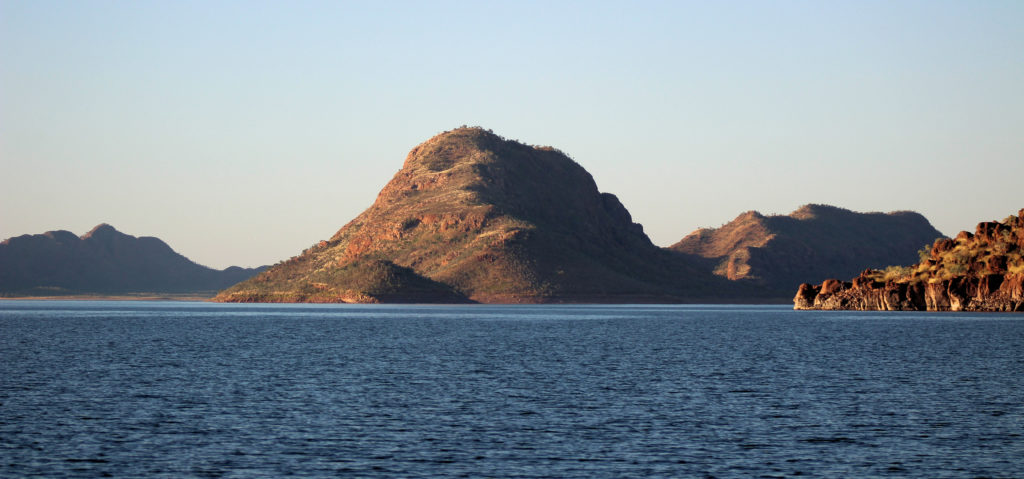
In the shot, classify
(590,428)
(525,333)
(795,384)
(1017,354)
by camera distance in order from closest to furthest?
(590,428), (795,384), (1017,354), (525,333)

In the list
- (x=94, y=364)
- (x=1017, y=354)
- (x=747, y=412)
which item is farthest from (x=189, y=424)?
(x=1017, y=354)

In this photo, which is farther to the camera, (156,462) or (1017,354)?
(1017,354)

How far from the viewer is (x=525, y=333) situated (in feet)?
460

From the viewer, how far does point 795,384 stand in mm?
65188

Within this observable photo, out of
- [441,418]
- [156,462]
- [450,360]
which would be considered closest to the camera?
[156,462]

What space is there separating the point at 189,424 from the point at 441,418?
10.8 m

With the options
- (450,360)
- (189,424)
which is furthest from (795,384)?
(189,424)

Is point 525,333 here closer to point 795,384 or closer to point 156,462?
point 795,384

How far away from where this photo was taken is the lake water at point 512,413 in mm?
37250

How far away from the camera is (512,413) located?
50.5 meters

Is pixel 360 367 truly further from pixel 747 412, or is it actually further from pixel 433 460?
pixel 433 460

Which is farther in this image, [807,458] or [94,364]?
[94,364]

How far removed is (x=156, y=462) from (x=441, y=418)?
14.6 metres

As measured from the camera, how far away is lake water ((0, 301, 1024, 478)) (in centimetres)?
3725
